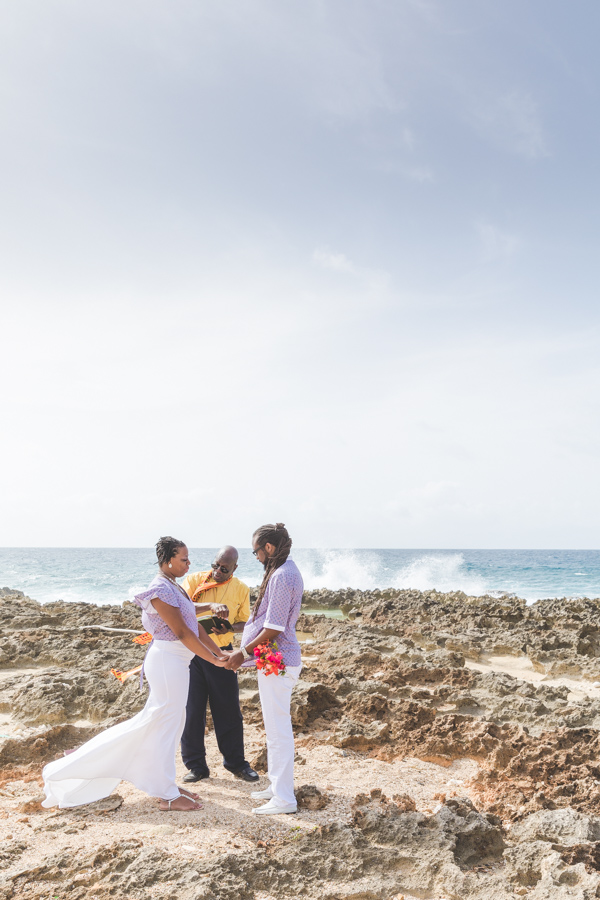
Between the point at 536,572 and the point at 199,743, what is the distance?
51.1 m

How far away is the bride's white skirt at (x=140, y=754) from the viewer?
3998mm

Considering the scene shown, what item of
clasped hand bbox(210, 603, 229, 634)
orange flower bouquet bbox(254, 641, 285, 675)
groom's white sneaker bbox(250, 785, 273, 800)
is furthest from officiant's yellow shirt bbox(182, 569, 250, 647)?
groom's white sneaker bbox(250, 785, 273, 800)

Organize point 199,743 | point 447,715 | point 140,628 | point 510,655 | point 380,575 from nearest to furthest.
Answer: point 199,743, point 447,715, point 510,655, point 140,628, point 380,575

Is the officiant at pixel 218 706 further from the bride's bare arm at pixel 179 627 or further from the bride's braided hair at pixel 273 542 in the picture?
the bride's braided hair at pixel 273 542

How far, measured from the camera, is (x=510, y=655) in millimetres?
10117

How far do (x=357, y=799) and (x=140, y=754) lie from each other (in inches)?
60.4

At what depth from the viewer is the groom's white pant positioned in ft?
13.1

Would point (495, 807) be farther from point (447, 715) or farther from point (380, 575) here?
point (380, 575)

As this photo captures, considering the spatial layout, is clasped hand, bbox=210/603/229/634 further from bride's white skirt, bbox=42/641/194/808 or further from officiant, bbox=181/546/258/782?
bride's white skirt, bbox=42/641/194/808

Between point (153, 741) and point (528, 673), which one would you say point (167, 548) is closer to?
point (153, 741)

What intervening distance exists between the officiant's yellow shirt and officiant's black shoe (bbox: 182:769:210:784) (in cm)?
97

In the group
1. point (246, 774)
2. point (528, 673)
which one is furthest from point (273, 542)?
point (528, 673)

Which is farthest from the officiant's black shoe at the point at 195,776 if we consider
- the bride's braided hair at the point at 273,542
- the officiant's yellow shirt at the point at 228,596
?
the bride's braided hair at the point at 273,542

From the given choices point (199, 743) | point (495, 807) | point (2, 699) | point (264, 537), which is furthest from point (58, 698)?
point (495, 807)
